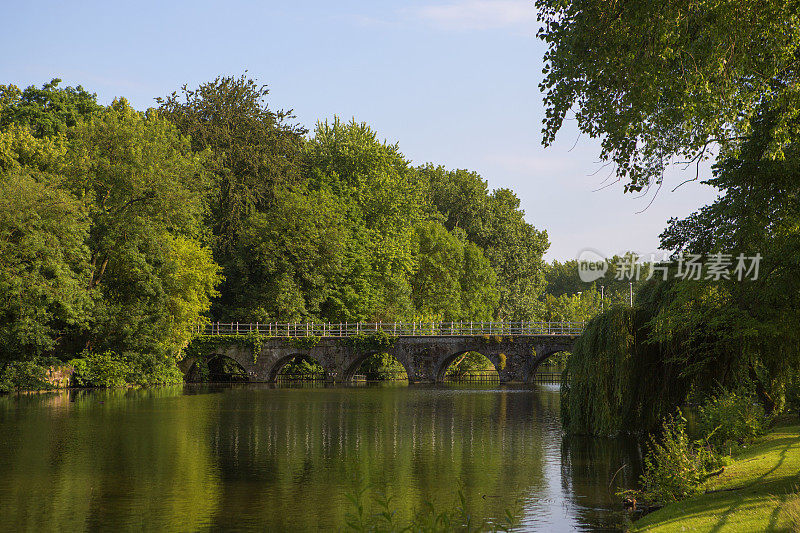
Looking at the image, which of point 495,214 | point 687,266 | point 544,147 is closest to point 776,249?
point 687,266

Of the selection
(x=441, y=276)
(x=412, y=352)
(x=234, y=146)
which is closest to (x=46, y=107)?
(x=234, y=146)

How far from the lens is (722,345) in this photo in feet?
69.2

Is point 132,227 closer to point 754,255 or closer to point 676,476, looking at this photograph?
point 754,255

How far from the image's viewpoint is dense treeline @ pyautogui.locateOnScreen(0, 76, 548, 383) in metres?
40.7

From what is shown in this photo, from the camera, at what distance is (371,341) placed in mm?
54688

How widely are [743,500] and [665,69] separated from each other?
5.93 m

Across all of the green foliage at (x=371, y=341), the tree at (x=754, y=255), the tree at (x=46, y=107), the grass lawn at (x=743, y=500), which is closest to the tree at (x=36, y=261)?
the tree at (x=46, y=107)

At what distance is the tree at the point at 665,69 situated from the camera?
11.1 metres

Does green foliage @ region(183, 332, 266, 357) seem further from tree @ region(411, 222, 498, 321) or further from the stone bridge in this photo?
tree @ region(411, 222, 498, 321)

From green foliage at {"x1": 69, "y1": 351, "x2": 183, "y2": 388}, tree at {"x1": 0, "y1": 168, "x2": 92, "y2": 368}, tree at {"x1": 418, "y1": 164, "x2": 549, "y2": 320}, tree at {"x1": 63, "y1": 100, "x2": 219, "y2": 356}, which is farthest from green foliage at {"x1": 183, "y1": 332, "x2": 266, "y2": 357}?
tree at {"x1": 418, "y1": 164, "x2": 549, "y2": 320}

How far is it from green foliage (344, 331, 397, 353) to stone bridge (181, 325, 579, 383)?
6 centimetres

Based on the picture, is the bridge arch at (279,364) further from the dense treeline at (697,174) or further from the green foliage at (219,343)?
the dense treeline at (697,174)

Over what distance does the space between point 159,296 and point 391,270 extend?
21749 mm

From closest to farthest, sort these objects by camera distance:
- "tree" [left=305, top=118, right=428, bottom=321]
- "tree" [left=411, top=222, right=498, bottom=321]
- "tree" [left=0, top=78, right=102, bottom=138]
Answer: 1. "tree" [left=0, top=78, right=102, bottom=138]
2. "tree" [left=305, top=118, right=428, bottom=321]
3. "tree" [left=411, top=222, right=498, bottom=321]
